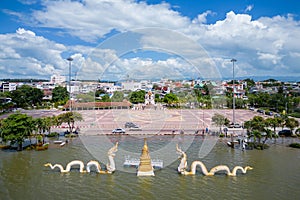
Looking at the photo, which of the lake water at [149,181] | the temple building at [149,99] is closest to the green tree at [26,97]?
the temple building at [149,99]

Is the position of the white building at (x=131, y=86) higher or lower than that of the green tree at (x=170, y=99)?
higher

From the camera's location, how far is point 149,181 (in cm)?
1457

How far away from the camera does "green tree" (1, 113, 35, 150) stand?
20569 mm

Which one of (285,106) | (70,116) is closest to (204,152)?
(70,116)

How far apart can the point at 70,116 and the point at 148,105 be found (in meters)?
34.1

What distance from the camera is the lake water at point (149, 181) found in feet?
42.6

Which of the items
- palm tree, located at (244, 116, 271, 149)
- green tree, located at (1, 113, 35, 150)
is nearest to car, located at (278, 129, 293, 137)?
palm tree, located at (244, 116, 271, 149)

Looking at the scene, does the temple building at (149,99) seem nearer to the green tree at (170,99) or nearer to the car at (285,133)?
the green tree at (170,99)

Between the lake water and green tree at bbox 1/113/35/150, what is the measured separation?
40.4 inches

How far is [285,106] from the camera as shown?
166ft

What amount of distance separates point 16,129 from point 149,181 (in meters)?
11.3

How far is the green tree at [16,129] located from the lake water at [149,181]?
1027 millimetres

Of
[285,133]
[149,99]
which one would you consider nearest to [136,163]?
[285,133]

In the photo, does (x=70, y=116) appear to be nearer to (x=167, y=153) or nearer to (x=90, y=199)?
(x=167, y=153)
